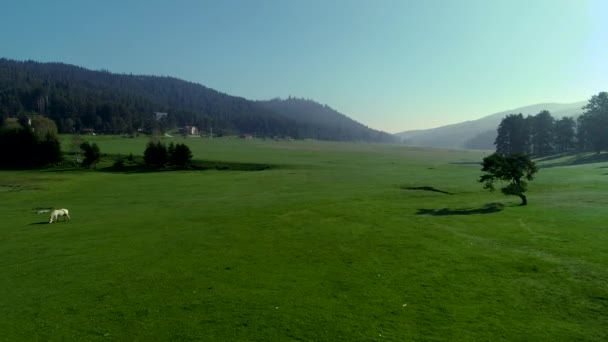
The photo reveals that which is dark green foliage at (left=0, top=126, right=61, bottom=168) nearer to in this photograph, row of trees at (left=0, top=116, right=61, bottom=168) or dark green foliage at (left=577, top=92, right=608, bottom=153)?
row of trees at (left=0, top=116, right=61, bottom=168)

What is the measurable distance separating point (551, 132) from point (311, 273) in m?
138

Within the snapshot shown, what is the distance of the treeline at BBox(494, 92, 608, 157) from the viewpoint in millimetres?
114500

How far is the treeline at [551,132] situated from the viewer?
114 m

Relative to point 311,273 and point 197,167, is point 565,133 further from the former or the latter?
point 311,273

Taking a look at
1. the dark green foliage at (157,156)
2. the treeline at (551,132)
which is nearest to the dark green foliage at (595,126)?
the treeline at (551,132)

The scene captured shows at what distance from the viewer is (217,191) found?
57.1m

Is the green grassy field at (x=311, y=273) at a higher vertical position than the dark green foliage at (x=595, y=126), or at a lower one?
lower

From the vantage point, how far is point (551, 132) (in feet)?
431

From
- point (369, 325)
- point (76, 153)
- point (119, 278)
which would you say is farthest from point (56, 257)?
point (76, 153)

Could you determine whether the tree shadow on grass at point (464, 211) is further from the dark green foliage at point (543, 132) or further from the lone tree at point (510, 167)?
the dark green foliage at point (543, 132)

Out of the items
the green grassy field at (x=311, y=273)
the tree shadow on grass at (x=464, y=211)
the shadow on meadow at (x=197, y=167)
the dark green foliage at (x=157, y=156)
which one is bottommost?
the green grassy field at (x=311, y=273)

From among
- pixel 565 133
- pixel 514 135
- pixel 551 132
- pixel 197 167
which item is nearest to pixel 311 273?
pixel 197 167

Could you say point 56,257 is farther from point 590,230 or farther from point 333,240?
point 590,230

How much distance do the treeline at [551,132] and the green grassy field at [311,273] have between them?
93139mm
